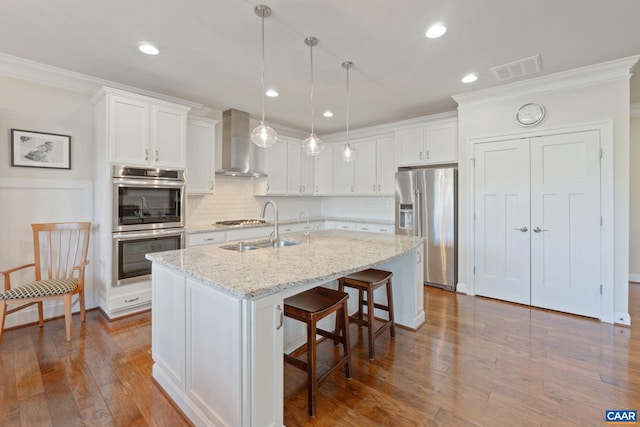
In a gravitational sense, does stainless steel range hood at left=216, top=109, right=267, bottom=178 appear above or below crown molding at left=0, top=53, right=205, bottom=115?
below

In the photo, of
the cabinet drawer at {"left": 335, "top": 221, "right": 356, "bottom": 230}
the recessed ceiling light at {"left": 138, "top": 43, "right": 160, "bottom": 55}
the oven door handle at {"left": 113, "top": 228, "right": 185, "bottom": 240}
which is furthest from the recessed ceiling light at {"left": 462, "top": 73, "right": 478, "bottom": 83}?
the oven door handle at {"left": 113, "top": 228, "right": 185, "bottom": 240}

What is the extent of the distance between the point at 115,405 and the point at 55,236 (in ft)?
7.13

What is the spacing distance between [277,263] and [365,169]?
3.72 metres

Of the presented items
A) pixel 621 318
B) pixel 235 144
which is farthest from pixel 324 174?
pixel 621 318

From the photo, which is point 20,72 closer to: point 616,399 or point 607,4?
point 607,4

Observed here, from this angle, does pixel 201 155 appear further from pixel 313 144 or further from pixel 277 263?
pixel 277 263

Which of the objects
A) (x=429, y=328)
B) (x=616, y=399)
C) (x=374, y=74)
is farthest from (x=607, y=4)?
(x=429, y=328)

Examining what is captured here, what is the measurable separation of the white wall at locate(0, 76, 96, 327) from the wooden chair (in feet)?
0.50

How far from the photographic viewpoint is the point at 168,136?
338 cm

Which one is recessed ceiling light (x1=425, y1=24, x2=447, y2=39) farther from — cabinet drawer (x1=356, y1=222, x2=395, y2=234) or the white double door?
cabinet drawer (x1=356, y1=222, x2=395, y2=234)

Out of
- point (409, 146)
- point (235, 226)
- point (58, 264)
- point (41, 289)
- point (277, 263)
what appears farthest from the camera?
point (409, 146)

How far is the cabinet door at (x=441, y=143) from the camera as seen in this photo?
13.6 feet

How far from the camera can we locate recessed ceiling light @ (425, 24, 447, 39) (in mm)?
2263

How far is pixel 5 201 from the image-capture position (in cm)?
284
